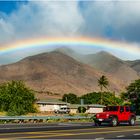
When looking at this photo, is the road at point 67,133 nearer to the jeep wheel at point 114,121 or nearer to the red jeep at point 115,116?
the jeep wheel at point 114,121

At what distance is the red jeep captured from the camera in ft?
122

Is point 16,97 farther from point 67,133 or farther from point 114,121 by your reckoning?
point 67,133

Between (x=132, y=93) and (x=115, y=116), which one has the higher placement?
(x=132, y=93)

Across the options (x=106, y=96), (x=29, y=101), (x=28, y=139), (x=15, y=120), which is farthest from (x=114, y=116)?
(x=106, y=96)

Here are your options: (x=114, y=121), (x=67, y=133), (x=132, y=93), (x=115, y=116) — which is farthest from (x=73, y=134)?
(x=132, y=93)

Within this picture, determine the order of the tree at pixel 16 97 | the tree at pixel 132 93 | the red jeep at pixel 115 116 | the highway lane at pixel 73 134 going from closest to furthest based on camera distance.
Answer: the highway lane at pixel 73 134, the red jeep at pixel 115 116, the tree at pixel 16 97, the tree at pixel 132 93

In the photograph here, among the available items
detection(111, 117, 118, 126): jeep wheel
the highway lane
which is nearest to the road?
the highway lane

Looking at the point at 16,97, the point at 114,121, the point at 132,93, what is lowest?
the point at 114,121

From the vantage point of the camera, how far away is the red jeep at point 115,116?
3728cm

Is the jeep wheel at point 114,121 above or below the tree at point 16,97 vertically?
below

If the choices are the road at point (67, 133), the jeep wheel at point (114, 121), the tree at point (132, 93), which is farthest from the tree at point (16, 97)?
the road at point (67, 133)

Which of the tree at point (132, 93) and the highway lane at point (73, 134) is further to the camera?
the tree at point (132, 93)

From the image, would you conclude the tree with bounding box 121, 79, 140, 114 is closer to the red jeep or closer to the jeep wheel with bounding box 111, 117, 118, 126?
the red jeep

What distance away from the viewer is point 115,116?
37.8 metres
